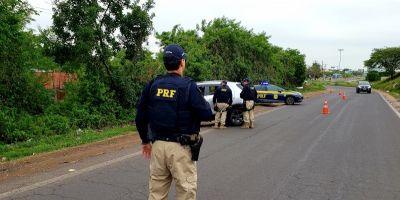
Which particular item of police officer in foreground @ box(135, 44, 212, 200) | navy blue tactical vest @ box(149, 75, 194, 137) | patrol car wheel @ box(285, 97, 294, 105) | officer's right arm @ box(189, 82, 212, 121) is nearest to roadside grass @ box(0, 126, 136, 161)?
police officer in foreground @ box(135, 44, 212, 200)

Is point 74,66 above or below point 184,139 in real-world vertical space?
above

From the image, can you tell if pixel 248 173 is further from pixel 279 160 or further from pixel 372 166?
pixel 372 166

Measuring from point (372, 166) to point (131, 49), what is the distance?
1075cm

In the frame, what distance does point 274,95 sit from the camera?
3069 cm

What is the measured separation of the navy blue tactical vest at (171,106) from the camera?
4105 mm

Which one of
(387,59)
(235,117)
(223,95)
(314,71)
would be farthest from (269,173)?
(314,71)

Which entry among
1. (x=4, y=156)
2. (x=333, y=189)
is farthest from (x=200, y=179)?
(x=4, y=156)

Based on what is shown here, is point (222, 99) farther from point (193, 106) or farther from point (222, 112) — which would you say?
point (193, 106)

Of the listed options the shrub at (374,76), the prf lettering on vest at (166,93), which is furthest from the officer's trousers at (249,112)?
the shrub at (374,76)

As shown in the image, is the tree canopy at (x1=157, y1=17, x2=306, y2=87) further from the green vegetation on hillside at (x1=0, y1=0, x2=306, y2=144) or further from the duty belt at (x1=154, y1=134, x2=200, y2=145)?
the duty belt at (x1=154, y1=134, x2=200, y2=145)

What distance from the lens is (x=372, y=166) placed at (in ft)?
29.4

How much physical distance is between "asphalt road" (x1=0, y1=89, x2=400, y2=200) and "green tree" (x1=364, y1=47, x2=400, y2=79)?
325 ft

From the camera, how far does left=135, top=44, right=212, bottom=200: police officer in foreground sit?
4120mm

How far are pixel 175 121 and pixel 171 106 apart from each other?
0.47ft
